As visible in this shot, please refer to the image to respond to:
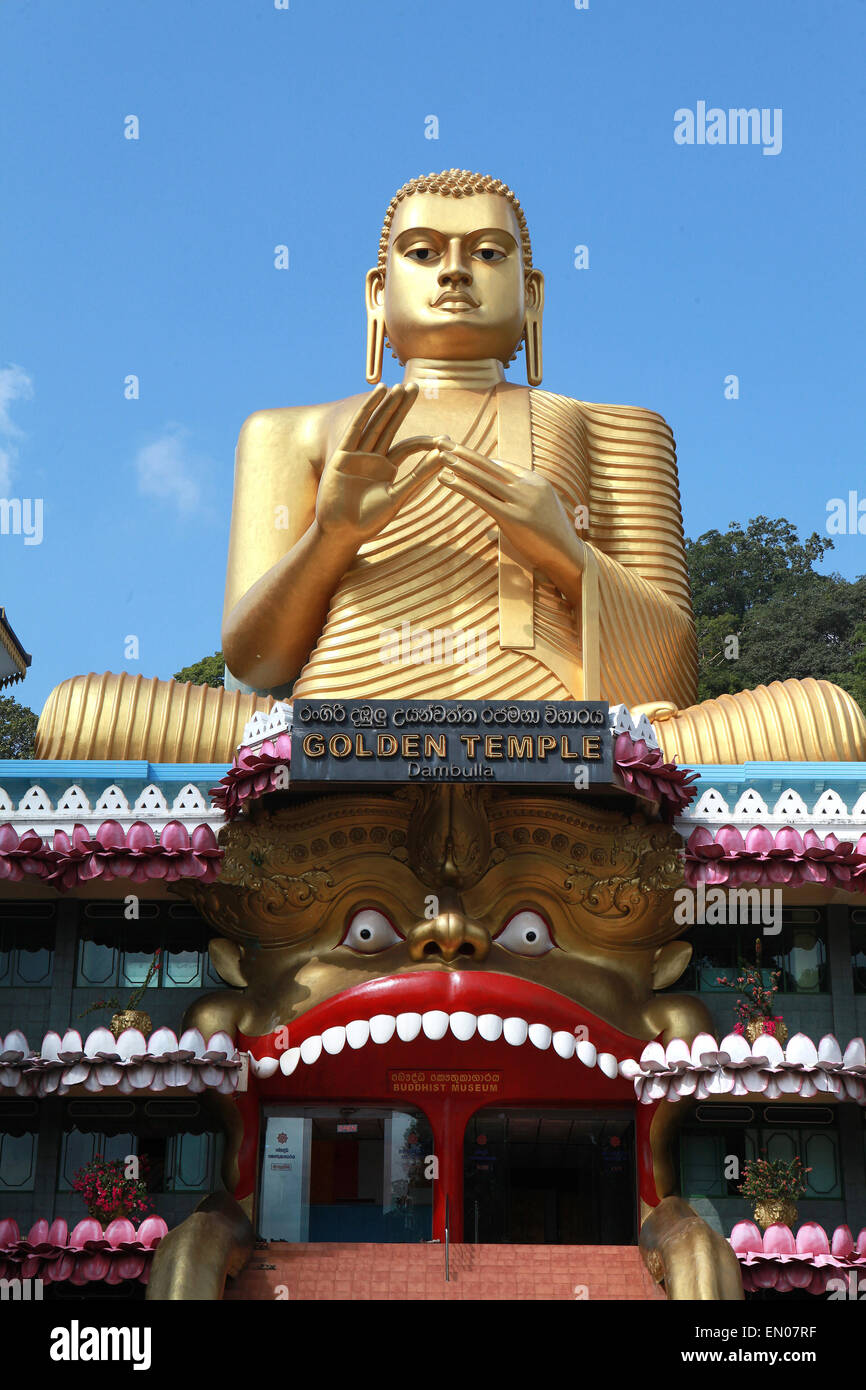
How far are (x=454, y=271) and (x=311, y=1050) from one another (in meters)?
7.12

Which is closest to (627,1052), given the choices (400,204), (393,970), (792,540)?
(393,970)

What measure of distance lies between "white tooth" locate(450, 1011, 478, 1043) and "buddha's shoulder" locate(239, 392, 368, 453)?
5.78m

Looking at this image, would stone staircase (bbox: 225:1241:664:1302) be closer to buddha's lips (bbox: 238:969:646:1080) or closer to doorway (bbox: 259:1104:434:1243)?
→ doorway (bbox: 259:1104:434:1243)

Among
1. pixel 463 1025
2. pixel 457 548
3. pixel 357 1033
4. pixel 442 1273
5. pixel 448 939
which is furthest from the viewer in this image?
pixel 457 548

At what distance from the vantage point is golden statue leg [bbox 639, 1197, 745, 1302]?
9.86m

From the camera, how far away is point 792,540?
32.8 metres

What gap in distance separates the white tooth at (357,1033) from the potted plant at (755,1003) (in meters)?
2.47

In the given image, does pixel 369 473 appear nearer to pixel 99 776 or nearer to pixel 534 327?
pixel 99 776

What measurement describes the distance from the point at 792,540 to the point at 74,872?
23563mm

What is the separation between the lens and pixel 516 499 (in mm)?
12984

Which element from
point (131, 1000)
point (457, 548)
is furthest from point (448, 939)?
point (457, 548)

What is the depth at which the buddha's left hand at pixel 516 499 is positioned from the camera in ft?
42.6

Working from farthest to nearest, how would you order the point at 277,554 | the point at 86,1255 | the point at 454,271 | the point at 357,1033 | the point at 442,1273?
the point at 454,271, the point at 277,554, the point at 357,1033, the point at 86,1255, the point at 442,1273

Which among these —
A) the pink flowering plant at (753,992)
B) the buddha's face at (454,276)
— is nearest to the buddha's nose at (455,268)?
the buddha's face at (454,276)
